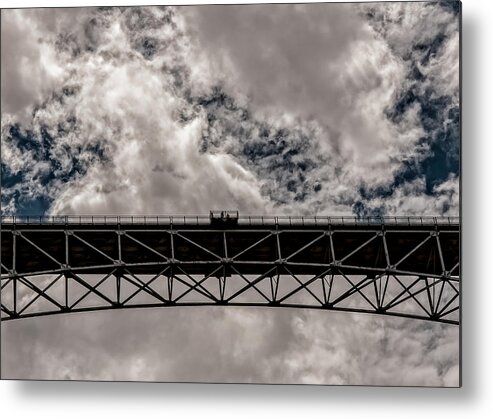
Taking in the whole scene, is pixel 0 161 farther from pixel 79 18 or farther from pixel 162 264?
pixel 162 264

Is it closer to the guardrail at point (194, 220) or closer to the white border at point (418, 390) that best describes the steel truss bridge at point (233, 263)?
the guardrail at point (194, 220)

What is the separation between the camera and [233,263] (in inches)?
593

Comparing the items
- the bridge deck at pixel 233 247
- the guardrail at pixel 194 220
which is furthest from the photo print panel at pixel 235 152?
the bridge deck at pixel 233 247

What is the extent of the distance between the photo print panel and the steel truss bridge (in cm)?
19

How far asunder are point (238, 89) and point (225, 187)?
1770mm

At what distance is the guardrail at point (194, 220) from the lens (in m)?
12.0

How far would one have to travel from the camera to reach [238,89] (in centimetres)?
1179

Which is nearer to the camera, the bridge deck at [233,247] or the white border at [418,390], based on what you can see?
the white border at [418,390]

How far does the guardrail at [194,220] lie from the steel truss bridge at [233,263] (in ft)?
0.08

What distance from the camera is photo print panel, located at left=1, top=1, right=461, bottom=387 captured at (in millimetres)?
11414

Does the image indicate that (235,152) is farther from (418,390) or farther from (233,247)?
(418,390)

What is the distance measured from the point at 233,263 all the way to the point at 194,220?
2.71m

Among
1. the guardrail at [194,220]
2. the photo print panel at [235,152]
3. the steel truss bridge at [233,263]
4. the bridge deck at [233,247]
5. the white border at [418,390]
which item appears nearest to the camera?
the white border at [418,390]

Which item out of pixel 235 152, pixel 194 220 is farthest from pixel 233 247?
pixel 235 152
